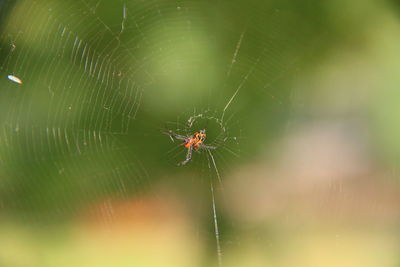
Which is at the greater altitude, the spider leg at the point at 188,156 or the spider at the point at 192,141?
the spider at the point at 192,141

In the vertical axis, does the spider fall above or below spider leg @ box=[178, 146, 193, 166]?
above

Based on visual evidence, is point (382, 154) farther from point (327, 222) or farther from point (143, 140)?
point (143, 140)

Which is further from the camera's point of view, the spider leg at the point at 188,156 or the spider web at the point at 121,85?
the spider leg at the point at 188,156

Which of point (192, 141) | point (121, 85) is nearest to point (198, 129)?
point (192, 141)

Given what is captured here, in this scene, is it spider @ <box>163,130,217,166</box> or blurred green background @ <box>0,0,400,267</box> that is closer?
blurred green background @ <box>0,0,400,267</box>

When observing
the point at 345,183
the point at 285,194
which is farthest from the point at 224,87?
the point at 345,183

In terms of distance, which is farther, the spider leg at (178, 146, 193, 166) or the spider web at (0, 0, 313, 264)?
the spider leg at (178, 146, 193, 166)
